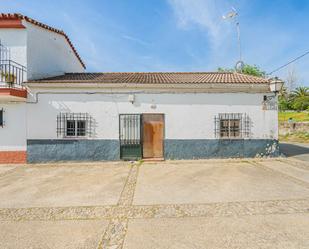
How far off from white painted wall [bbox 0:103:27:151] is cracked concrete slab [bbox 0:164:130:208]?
145 centimetres

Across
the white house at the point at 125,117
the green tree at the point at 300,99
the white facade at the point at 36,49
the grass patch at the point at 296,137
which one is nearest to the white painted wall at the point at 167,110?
the white house at the point at 125,117

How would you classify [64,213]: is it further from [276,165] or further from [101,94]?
[276,165]

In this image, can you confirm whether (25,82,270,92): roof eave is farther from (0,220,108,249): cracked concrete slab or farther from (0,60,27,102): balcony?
(0,220,108,249): cracked concrete slab

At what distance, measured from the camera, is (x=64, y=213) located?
3873 mm

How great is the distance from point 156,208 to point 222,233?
1.43 meters

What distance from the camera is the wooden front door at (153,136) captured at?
8766 millimetres

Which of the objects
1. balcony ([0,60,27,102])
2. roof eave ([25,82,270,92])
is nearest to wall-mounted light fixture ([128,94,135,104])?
roof eave ([25,82,270,92])

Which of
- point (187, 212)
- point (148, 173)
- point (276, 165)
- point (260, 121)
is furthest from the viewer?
point (260, 121)

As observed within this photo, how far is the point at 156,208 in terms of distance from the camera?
4.02 m

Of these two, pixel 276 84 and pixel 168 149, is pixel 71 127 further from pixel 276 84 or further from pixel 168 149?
pixel 276 84

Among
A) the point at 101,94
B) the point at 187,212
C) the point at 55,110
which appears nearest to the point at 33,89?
the point at 55,110

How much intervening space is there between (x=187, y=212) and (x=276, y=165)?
575 cm

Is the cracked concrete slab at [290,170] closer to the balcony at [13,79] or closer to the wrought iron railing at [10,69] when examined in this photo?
the balcony at [13,79]

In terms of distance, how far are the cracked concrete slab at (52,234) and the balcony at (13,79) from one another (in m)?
6.10
